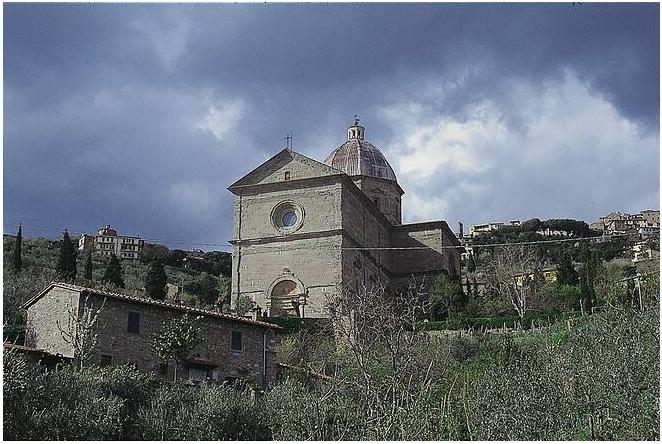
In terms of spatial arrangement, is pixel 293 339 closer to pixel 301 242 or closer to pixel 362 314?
pixel 362 314

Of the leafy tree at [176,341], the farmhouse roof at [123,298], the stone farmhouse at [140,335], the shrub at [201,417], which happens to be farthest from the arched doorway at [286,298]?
the shrub at [201,417]

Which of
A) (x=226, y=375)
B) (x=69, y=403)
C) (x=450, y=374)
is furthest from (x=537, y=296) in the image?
(x=69, y=403)

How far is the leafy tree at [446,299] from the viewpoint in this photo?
1531 inches

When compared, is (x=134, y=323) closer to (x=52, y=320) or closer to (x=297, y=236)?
(x=52, y=320)

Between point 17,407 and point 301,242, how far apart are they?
23562 mm

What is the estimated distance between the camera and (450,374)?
24.5m

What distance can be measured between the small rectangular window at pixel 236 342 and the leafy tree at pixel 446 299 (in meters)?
15.3

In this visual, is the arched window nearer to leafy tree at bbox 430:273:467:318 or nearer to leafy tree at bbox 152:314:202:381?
leafy tree at bbox 430:273:467:318

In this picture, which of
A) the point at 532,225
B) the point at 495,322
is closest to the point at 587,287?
the point at 495,322

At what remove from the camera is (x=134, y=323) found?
22594mm

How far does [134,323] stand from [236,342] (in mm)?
3372

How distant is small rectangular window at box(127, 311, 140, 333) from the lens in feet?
73.8

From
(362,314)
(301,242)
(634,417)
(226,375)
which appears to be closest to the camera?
(634,417)

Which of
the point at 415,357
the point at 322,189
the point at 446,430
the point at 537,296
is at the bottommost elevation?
the point at 446,430
